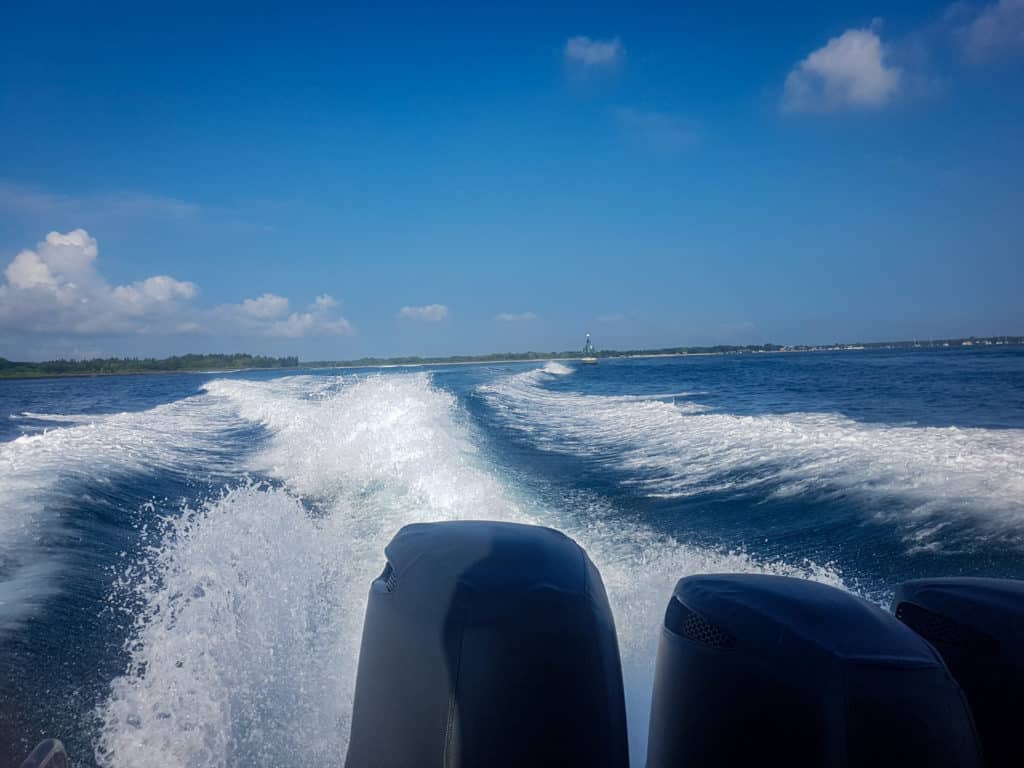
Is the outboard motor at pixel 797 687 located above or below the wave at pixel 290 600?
above

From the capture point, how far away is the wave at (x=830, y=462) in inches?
194

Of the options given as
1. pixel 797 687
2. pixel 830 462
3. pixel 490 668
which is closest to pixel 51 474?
pixel 490 668

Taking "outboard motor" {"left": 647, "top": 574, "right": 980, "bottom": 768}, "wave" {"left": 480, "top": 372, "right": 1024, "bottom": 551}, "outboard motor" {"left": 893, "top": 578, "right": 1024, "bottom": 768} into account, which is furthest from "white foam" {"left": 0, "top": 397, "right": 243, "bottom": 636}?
"wave" {"left": 480, "top": 372, "right": 1024, "bottom": 551}

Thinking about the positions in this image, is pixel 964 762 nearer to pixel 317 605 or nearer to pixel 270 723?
pixel 270 723

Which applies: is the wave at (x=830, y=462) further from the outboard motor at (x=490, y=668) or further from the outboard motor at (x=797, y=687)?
the outboard motor at (x=490, y=668)

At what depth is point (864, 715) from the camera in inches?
56.6

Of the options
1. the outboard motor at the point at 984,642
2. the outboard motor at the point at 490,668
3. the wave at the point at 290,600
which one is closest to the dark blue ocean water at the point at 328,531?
the wave at the point at 290,600

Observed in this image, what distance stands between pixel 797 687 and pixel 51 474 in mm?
6769

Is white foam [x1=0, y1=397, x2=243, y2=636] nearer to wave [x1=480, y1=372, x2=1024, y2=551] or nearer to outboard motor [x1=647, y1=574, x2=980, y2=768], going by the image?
outboard motor [x1=647, y1=574, x2=980, y2=768]

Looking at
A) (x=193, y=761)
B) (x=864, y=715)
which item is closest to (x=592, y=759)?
(x=864, y=715)

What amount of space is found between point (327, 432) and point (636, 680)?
24.7ft

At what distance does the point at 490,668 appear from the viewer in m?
1.76

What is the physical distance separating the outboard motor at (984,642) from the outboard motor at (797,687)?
29 centimetres

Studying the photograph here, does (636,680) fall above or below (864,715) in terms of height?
below
